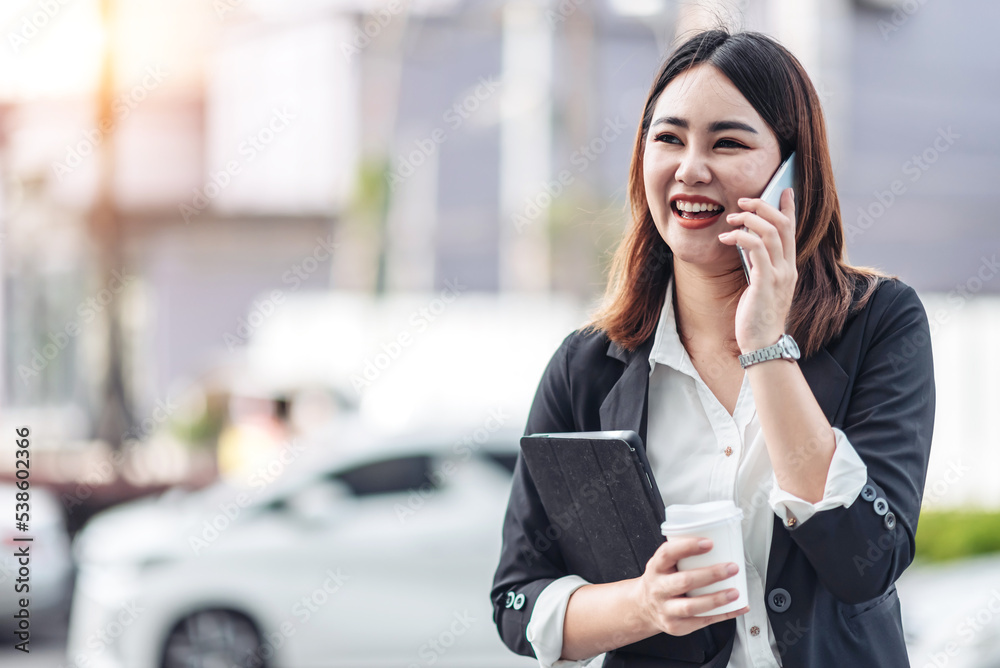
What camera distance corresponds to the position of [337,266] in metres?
18.9

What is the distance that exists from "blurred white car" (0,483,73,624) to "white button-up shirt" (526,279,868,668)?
6.17 meters

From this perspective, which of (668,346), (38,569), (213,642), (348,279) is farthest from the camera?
(348,279)

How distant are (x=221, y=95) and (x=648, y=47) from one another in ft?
26.5

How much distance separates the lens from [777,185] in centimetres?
157

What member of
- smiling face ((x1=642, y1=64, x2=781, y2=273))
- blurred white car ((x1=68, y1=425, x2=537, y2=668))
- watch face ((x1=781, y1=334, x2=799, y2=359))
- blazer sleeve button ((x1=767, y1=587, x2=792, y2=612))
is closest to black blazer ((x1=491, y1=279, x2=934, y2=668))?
blazer sleeve button ((x1=767, y1=587, x2=792, y2=612))

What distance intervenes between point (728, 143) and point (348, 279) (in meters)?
16.6

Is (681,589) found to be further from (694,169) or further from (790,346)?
(694,169)

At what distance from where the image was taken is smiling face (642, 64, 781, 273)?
1587mm

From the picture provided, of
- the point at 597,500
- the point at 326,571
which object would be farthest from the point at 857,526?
the point at 326,571

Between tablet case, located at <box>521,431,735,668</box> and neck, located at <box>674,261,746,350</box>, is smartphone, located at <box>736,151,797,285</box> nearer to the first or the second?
neck, located at <box>674,261,746,350</box>

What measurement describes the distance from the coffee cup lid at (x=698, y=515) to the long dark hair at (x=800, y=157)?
0.98ft

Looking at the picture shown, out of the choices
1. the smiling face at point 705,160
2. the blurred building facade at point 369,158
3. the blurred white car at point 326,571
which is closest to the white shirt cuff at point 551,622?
the smiling face at point 705,160

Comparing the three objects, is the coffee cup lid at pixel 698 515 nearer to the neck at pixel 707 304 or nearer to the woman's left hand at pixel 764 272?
the woman's left hand at pixel 764 272

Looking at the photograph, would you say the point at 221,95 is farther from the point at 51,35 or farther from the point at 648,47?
the point at 648,47
